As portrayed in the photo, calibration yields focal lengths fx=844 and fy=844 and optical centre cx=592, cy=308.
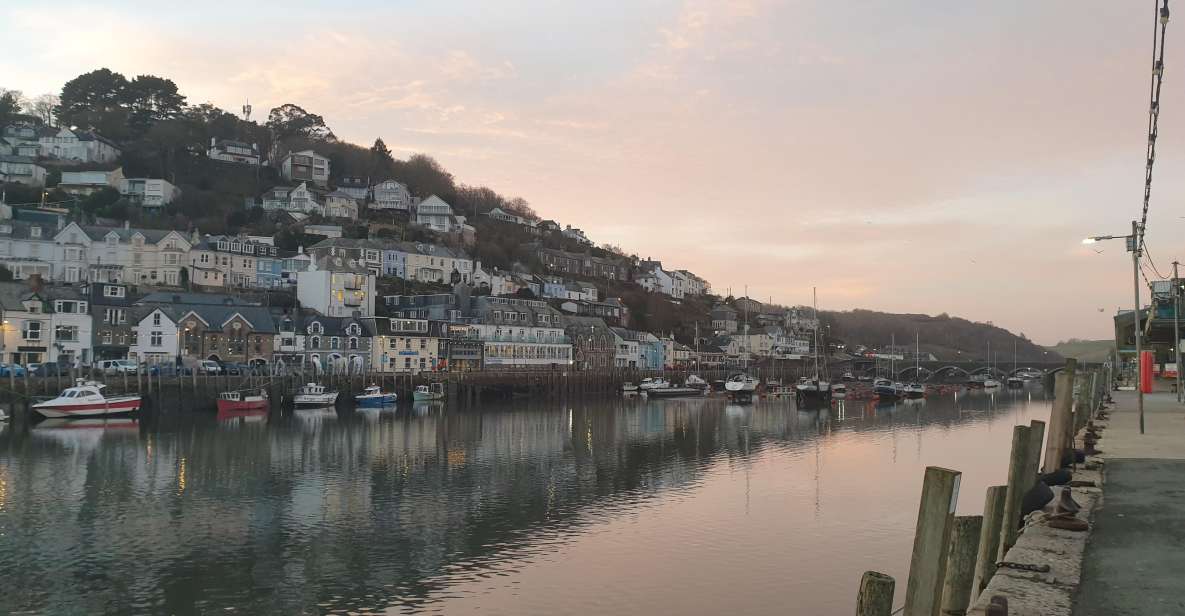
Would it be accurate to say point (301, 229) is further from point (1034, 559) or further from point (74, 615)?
point (1034, 559)

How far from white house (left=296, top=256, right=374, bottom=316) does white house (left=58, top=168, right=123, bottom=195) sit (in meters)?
49.9

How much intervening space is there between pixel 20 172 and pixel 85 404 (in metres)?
93.1

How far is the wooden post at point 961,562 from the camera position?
11164mm

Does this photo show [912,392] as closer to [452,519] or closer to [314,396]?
[314,396]

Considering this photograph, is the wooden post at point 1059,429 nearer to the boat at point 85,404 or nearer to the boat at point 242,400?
the boat at point 242,400

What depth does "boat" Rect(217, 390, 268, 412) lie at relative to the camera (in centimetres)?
7031

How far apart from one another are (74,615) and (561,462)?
26925mm

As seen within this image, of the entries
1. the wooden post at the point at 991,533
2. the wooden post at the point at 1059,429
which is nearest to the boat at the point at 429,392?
the wooden post at the point at 1059,429

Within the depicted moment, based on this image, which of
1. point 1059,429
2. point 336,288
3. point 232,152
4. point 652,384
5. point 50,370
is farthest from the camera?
point 232,152

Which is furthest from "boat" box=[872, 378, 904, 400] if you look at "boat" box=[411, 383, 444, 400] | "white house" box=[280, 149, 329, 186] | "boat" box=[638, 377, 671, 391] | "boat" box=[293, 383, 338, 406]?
"white house" box=[280, 149, 329, 186]

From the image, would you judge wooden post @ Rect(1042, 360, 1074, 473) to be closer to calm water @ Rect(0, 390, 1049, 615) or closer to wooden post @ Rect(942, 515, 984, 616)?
calm water @ Rect(0, 390, 1049, 615)

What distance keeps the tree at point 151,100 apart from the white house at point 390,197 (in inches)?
1671

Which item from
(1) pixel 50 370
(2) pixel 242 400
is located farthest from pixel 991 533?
(1) pixel 50 370

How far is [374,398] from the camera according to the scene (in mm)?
80438
